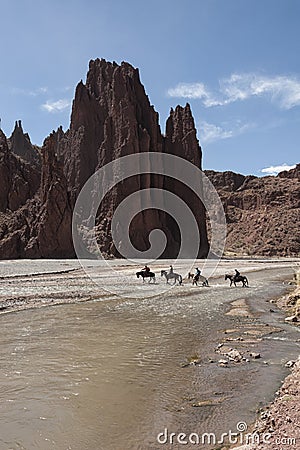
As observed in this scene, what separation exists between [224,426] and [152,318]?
34.5 feet

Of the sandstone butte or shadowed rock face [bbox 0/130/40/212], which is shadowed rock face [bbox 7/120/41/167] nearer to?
the sandstone butte

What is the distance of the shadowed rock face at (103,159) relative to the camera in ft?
213

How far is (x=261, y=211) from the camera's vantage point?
122750mm

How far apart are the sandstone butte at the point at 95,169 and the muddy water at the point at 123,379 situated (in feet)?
159

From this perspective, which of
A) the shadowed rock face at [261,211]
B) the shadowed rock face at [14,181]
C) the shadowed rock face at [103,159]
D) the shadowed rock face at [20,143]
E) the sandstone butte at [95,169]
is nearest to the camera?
the shadowed rock face at [103,159]

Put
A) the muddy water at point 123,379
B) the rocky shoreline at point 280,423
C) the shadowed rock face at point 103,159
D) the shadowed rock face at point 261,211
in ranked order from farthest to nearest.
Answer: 1. the shadowed rock face at point 261,211
2. the shadowed rock face at point 103,159
3. the muddy water at point 123,379
4. the rocky shoreline at point 280,423

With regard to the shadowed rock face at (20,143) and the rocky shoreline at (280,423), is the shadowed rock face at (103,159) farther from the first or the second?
the rocky shoreline at (280,423)

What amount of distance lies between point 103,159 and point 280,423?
68550 millimetres

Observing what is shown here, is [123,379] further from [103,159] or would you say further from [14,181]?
[14,181]

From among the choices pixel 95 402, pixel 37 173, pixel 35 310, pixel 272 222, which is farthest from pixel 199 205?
pixel 95 402

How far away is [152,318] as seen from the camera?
16812 mm

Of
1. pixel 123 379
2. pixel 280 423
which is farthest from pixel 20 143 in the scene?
pixel 280 423

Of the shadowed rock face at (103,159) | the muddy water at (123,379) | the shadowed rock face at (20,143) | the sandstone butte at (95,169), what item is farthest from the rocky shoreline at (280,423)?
the shadowed rock face at (20,143)

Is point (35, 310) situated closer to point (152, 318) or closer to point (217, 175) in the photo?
point (152, 318)
